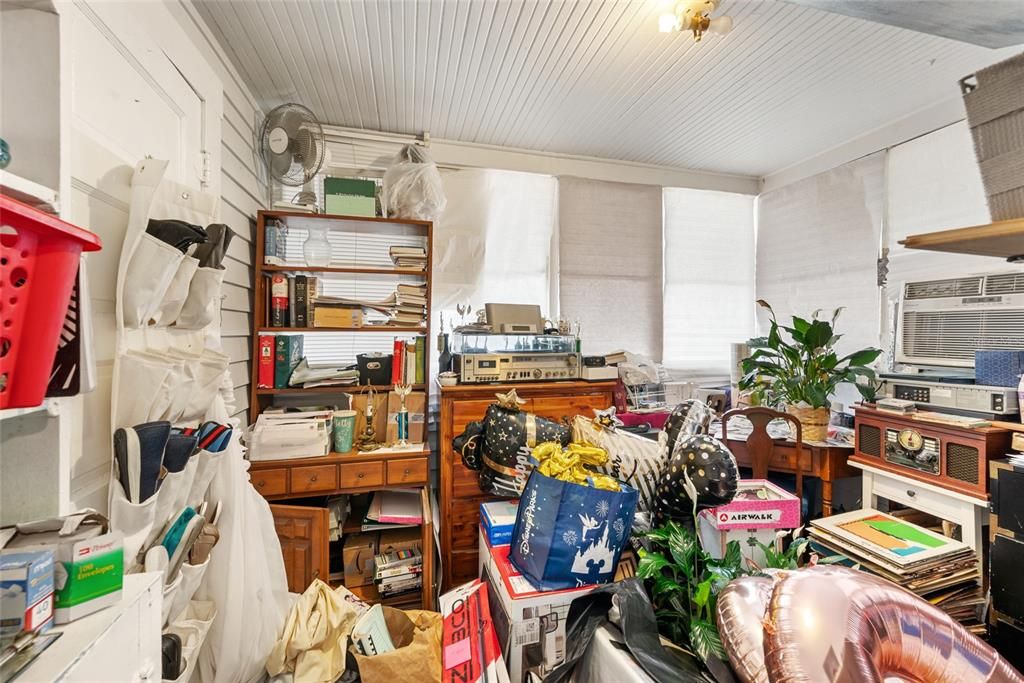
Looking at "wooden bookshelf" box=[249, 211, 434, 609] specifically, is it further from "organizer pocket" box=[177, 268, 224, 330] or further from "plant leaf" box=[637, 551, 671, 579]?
"plant leaf" box=[637, 551, 671, 579]

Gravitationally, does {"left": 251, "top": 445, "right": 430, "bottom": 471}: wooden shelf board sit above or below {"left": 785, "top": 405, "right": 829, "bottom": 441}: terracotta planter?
below

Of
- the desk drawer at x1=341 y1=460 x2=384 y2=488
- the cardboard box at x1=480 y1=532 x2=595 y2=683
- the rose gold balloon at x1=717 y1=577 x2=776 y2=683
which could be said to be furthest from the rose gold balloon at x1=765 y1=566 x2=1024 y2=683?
the desk drawer at x1=341 y1=460 x2=384 y2=488

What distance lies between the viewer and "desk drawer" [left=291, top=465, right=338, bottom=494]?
6.14ft

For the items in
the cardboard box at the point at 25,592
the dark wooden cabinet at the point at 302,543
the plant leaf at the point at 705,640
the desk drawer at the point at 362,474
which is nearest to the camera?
the cardboard box at the point at 25,592

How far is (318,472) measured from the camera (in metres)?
1.90

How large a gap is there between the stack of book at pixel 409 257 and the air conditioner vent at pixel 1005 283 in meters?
2.59

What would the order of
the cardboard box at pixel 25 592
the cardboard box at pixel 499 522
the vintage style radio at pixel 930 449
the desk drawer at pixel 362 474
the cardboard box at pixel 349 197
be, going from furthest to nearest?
the cardboard box at pixel 349 197
the desk drawer at pixel 362 474
the vintage style radio at pixel 930 449
the cardboard box at pixel 499 522
the cardboard box at pixel 25 592

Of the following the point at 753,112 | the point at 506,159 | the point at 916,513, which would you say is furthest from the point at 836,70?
the point at 916,513

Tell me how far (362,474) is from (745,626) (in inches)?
66.2

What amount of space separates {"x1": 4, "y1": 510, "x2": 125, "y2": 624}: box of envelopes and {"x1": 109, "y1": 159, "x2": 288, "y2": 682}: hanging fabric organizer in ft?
0.93

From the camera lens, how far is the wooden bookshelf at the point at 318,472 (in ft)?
5.98

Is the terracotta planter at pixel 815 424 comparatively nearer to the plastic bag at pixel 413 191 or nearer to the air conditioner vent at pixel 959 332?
the air conditioner vent at pixel 959 332

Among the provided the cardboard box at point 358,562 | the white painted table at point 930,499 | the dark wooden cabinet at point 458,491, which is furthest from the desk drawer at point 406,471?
the white painted table at point 930,499

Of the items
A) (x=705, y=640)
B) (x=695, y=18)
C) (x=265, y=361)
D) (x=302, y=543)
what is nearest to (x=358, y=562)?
(x=302, y=543)
